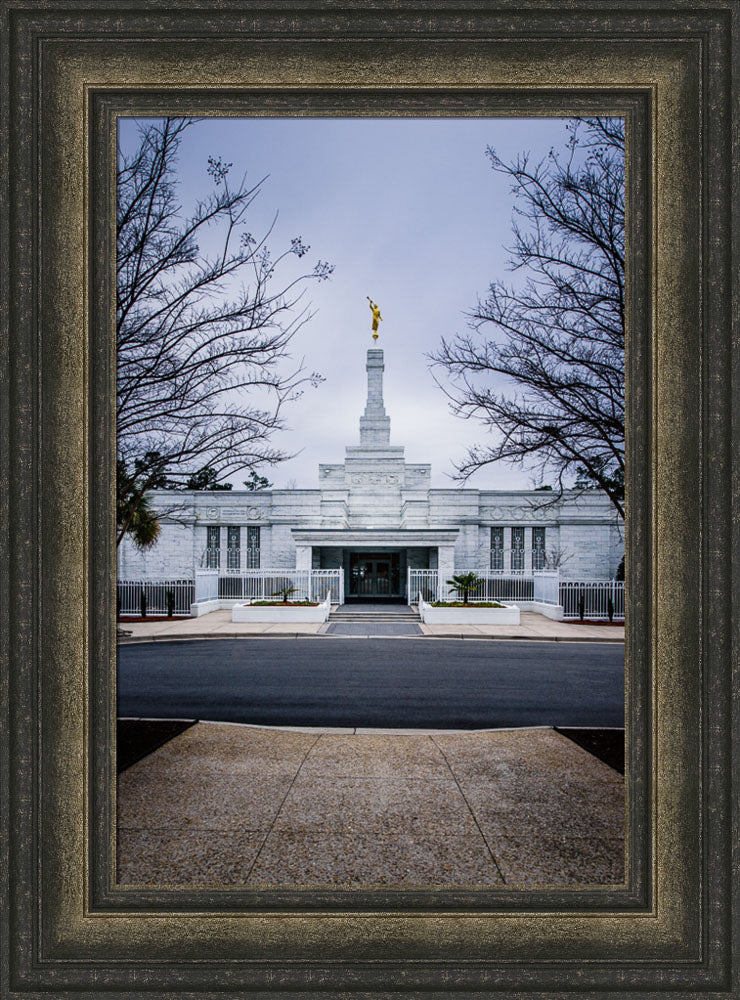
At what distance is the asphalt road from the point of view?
8.25 meters

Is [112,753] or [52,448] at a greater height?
[52,448]

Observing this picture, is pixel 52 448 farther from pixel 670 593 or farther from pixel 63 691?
pixel 670 593

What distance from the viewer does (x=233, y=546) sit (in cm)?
3181

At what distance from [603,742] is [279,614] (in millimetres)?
15142

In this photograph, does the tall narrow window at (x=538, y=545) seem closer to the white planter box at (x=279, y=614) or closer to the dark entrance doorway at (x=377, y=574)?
the dark entrance doorway at (x=377, y=574)

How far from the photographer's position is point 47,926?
2752 millimetres

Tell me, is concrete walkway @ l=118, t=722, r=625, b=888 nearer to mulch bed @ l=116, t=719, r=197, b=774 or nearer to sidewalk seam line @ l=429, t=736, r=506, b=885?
sidewalk seam line @ l=429, t=736, r=506, b=885

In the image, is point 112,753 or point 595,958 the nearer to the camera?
point 595,958

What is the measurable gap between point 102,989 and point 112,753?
104 centimetres

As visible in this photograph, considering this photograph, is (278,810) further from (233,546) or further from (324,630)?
(233,546)

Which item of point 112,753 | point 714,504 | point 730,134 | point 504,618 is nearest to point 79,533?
point 112,753

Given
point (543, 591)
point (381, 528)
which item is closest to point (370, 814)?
point (543, 591)

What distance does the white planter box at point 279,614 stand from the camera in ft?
66.3

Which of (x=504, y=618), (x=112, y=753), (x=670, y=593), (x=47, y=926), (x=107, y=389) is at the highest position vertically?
(x=107, y=389)
